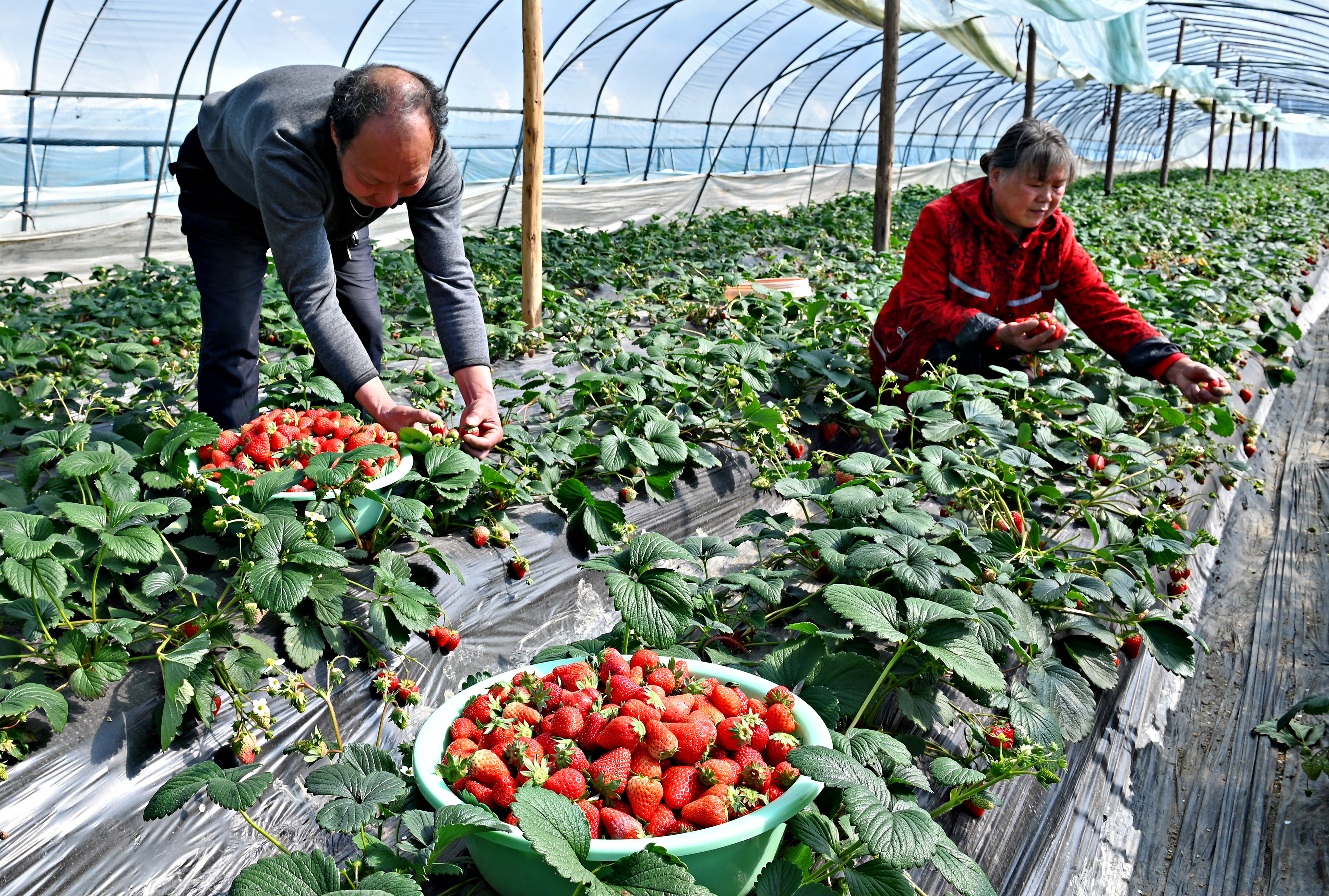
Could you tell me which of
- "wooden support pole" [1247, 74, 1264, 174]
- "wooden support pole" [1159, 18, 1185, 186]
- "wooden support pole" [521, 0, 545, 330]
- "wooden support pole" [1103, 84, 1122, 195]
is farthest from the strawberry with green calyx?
"wooden support pole" [1247, 74, 1264, 174]

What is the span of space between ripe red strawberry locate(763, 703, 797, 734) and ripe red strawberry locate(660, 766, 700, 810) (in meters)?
0.14

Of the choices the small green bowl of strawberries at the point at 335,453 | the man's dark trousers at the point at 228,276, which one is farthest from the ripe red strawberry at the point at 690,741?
the man's dark trousers at the point at 228,276

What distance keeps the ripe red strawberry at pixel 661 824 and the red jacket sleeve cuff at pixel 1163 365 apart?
2586mm

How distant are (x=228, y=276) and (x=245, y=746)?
1618 millimetres

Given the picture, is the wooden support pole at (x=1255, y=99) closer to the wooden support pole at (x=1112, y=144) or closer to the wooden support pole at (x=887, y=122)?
the wooden support pole at (x=1112, y=144)

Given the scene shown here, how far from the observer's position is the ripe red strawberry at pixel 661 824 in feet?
3.92

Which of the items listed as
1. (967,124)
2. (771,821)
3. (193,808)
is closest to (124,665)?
(193,808)

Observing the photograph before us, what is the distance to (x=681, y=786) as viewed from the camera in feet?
4.08

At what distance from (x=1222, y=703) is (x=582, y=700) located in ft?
5.82

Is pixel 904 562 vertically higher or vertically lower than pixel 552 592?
higher

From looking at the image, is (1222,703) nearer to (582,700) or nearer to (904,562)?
(904,562)

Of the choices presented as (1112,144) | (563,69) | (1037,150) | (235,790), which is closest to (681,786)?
(235,790)

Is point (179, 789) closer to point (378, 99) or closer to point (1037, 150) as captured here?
point (378, 99)

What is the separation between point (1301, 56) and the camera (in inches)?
819
